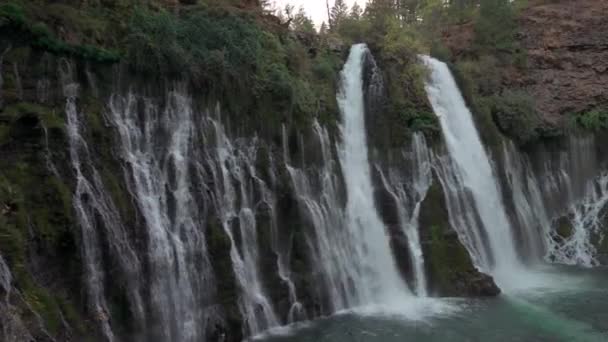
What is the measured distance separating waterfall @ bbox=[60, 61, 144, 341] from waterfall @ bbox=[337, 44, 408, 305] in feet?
22.5

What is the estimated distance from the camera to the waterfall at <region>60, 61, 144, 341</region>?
11297mm

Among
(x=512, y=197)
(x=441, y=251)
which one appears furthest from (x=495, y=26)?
(x=441, y=251)

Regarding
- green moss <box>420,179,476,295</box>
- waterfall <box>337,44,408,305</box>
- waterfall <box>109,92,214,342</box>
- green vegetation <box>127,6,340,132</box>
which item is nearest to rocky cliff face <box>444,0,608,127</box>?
green moss <box>420,179,476,295</box>

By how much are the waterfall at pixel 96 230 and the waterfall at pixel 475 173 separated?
37.4 feet

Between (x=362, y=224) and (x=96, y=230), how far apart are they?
852 centimetres

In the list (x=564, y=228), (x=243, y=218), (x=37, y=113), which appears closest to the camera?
(x=37, y=113)

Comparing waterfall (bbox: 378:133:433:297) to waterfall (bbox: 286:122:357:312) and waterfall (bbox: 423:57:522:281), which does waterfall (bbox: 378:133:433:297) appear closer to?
waterfall (bbox: 423:57:522:281)

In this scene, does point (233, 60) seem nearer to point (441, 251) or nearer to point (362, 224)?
point (362, 224)

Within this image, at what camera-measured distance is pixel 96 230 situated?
38.0ft

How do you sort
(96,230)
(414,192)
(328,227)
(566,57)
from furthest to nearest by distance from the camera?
1. (566,57)
2. (414,192)
3. (328,227)
4. (96,230)

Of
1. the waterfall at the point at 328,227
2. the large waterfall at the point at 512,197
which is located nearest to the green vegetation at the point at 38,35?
the waterfall at the point at 328,227

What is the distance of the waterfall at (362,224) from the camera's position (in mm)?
16766

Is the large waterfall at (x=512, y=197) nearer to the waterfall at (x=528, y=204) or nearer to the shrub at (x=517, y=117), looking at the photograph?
the waterfall at (x=528, y=204)

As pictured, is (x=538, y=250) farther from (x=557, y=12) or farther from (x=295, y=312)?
(x=557, y=12)
